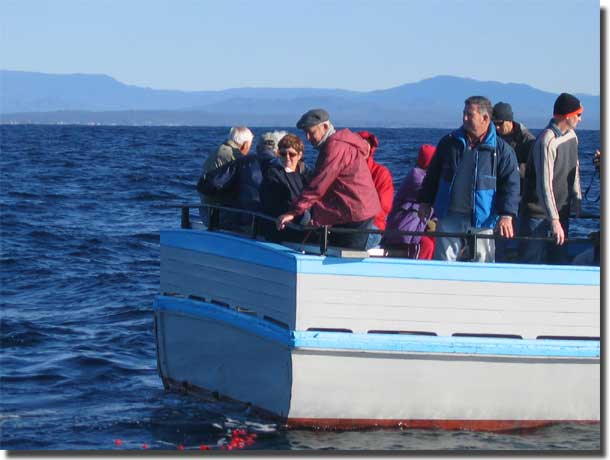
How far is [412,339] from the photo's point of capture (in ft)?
27.6

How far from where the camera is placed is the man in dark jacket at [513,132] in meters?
9.54

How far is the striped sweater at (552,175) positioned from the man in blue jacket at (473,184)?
0.35 metres

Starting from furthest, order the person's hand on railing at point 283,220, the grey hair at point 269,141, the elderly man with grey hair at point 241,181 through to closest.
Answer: the elderly man with grey hair at point 241,181
the grey hair at point 269,141
the person's hand on railing at point 283,220

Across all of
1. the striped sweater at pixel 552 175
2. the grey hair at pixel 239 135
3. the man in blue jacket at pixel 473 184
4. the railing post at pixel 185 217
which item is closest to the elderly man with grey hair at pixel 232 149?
the grey hair at pixel 239 135

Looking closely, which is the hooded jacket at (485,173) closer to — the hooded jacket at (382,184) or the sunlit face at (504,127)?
the hooded jacket at (382,184)

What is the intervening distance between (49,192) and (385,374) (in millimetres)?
24081

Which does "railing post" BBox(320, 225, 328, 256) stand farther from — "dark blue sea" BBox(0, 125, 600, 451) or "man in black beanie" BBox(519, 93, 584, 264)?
"man in black beanie" BBox(519, 93, 584, 264)

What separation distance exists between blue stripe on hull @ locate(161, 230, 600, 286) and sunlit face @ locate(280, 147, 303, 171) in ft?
1.95

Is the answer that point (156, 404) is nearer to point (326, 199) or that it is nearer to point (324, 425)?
point (324, 425)

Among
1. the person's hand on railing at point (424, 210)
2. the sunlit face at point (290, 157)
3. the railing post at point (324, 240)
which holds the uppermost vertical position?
the sunlit face at point (290, 157)

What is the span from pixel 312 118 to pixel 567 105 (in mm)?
1846

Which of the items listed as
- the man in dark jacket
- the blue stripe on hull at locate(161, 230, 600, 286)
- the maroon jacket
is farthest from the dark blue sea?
the man in dark jacket

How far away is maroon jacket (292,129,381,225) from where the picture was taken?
8289 mm

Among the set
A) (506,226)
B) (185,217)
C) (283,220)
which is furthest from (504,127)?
(185,217)
